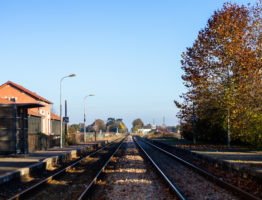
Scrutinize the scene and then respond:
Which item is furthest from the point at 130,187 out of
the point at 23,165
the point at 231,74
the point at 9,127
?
the point at 231,74

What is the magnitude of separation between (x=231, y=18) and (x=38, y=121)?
106ft

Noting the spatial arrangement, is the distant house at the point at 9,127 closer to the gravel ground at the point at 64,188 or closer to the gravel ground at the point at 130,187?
the gravel ground at the point at 64,188

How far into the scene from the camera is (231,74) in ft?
86.1

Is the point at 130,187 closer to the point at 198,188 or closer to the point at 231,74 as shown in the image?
the point at 198,188

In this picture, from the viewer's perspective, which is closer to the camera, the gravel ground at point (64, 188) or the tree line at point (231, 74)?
the gravel ground at point (64, 188)

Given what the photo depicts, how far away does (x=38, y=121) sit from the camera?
4747 cm

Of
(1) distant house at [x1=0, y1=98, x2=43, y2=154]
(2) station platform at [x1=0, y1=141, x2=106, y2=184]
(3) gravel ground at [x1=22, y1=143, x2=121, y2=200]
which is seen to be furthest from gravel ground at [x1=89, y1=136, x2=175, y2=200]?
(1) distant house at [x1=0, y1=98, x2=43, y2=154]

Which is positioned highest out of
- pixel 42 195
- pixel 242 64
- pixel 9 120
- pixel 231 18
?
pixel 231 18

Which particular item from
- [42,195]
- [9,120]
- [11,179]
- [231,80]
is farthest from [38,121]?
[42,195]

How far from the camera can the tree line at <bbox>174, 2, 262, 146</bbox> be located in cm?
2358

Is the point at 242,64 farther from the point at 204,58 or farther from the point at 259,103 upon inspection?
the point at 204,58

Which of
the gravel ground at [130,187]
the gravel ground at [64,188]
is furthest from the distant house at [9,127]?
the gravel ground at [130,187]

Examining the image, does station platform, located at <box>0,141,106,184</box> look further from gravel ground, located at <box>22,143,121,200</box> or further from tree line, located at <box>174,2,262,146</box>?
tree line, located at <box>174,2,262,146</box>

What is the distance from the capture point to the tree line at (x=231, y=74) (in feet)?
77.4
